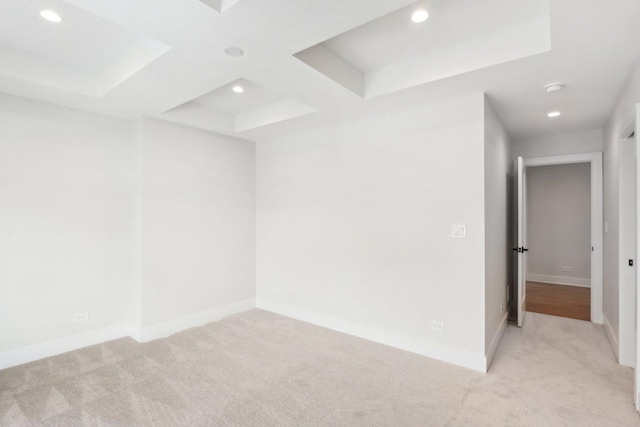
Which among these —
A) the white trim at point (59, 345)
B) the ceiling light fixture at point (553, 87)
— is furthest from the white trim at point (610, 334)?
the white trim at point (59, 345)

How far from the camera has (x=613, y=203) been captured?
337 centimetres

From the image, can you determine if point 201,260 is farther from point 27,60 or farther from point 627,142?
point 627,142

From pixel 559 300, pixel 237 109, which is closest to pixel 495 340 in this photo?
pixel 559 300

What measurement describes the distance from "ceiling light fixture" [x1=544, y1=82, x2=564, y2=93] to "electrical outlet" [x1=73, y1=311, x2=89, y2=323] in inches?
191

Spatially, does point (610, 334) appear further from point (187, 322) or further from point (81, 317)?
point (81, 317)

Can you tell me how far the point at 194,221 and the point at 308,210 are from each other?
1437 millimetres

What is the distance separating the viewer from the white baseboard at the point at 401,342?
9.51 feet

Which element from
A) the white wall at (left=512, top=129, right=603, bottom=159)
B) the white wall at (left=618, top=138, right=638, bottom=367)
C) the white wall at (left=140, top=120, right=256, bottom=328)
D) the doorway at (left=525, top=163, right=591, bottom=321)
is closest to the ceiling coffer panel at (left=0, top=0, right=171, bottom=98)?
the white wall at (left=140, top=120, right=256, bottom=328)

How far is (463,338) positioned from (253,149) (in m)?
3.63

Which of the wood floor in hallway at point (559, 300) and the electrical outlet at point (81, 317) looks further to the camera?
the wood floor in hallway at point (559, 300)

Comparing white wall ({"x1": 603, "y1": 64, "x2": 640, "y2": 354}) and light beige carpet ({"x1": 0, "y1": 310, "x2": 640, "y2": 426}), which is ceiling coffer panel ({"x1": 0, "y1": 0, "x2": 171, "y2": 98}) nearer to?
light beige carpet ({"x1": 0, "y1": 310, "x2": 640, "y2": 426})

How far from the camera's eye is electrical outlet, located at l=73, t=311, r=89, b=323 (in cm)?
331

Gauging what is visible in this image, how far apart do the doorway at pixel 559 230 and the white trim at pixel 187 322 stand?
4.88 meters

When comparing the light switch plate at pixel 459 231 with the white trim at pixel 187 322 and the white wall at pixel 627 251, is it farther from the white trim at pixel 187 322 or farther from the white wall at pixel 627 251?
the white trim at pixel 187 322
